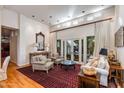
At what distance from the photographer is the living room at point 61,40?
4.07 meters

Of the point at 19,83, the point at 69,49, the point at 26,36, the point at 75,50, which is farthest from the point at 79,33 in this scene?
the point at 19,83

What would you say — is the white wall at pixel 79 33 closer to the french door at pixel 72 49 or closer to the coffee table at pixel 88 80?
the french door at pixel 72 49

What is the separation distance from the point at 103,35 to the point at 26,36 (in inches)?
180

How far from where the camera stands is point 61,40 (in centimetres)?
832

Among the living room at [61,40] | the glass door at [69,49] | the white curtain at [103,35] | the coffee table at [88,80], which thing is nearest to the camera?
the coffee table at [88,80]

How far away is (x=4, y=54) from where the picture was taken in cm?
1029

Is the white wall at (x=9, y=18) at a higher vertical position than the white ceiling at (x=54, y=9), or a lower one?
lower

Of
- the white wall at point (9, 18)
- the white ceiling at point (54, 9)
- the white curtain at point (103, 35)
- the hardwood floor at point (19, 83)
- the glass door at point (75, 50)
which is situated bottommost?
the hardwood floor at point (19, 83)

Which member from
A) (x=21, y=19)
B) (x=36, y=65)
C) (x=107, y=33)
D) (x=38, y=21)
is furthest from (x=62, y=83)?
(x=38, y=21)

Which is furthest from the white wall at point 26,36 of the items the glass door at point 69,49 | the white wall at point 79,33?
the glass door at point 69,49

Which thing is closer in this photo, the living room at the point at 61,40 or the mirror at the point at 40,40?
the living room at the point at 61,40

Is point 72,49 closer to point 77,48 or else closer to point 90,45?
point 77,48

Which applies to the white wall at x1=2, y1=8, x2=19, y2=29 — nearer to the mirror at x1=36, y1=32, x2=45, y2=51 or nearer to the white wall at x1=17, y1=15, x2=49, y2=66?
the white wall at x1=17, y1=15, x2=49, y2=66

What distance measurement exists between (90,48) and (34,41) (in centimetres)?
383
